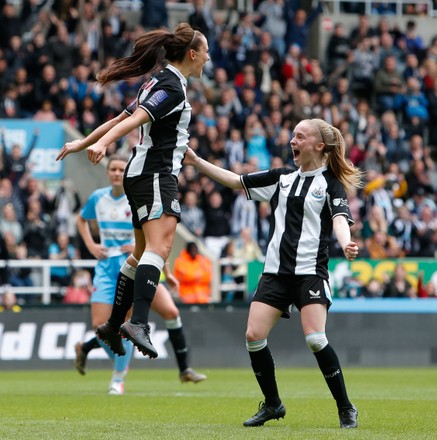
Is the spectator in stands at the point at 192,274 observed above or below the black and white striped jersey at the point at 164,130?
below

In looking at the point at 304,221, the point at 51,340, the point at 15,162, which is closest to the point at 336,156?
the point at 304,221

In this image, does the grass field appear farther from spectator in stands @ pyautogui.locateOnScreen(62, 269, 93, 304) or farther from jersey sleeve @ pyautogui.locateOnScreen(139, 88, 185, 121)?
spectator in stands @ pyautogui.locateOnScreen(62, 269, 93, 304)

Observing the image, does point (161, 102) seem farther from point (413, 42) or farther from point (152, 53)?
point (413, 42)

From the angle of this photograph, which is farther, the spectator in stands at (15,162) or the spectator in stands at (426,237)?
the spectator in stands at (426,237)

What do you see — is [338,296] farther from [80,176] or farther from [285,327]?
[80,176]

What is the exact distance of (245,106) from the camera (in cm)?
2359

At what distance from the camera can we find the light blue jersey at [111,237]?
11.7 m

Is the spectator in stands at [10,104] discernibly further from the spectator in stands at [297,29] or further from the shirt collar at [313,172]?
the shirt collar at [313,172]

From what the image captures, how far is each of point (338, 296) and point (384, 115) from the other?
6827mm

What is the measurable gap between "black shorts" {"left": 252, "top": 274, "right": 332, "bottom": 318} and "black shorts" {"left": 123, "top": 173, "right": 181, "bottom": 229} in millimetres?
837

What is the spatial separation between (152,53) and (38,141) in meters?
13.4

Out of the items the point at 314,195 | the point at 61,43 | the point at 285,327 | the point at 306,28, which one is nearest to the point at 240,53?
the point at 306,28

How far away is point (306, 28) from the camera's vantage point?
2667 cm

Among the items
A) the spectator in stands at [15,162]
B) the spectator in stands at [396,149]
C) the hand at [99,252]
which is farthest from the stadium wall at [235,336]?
the spectator in stands at [396,149]
